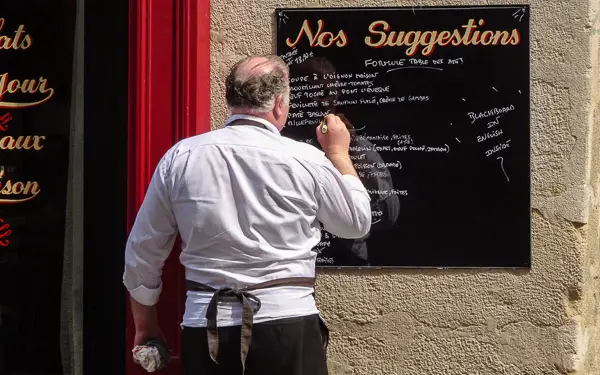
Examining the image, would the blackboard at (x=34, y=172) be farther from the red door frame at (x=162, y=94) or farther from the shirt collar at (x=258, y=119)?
the shirt collar at (x=258, y=119)

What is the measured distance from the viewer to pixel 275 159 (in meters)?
2.66

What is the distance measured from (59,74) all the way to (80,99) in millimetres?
155

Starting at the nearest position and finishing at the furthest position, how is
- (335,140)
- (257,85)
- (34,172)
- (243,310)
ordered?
(243,310), (257,85), (335,140), (34,172)

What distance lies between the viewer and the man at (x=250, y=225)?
2631 mm

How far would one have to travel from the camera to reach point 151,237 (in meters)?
2.78

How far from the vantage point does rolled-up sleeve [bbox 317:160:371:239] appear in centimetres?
273

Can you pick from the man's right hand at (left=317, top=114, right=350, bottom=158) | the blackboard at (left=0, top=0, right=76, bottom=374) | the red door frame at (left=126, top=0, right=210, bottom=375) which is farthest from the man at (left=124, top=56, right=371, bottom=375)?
the blackboard at (left=0, top=0, right=76, bottom=374)

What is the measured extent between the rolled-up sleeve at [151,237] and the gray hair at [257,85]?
12.1 inches

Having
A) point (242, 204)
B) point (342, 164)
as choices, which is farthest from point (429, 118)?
point (242, 204)

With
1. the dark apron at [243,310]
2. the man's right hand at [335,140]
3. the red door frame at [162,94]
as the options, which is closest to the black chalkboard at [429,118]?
the red door frame at [162,94]

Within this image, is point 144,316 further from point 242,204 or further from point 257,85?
point 257,85

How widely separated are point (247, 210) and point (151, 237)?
1.19 feet

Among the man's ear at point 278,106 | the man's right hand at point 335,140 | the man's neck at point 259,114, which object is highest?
the man's ear at point 278,106

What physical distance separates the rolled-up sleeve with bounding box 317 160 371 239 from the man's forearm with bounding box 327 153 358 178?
0.21 ft
